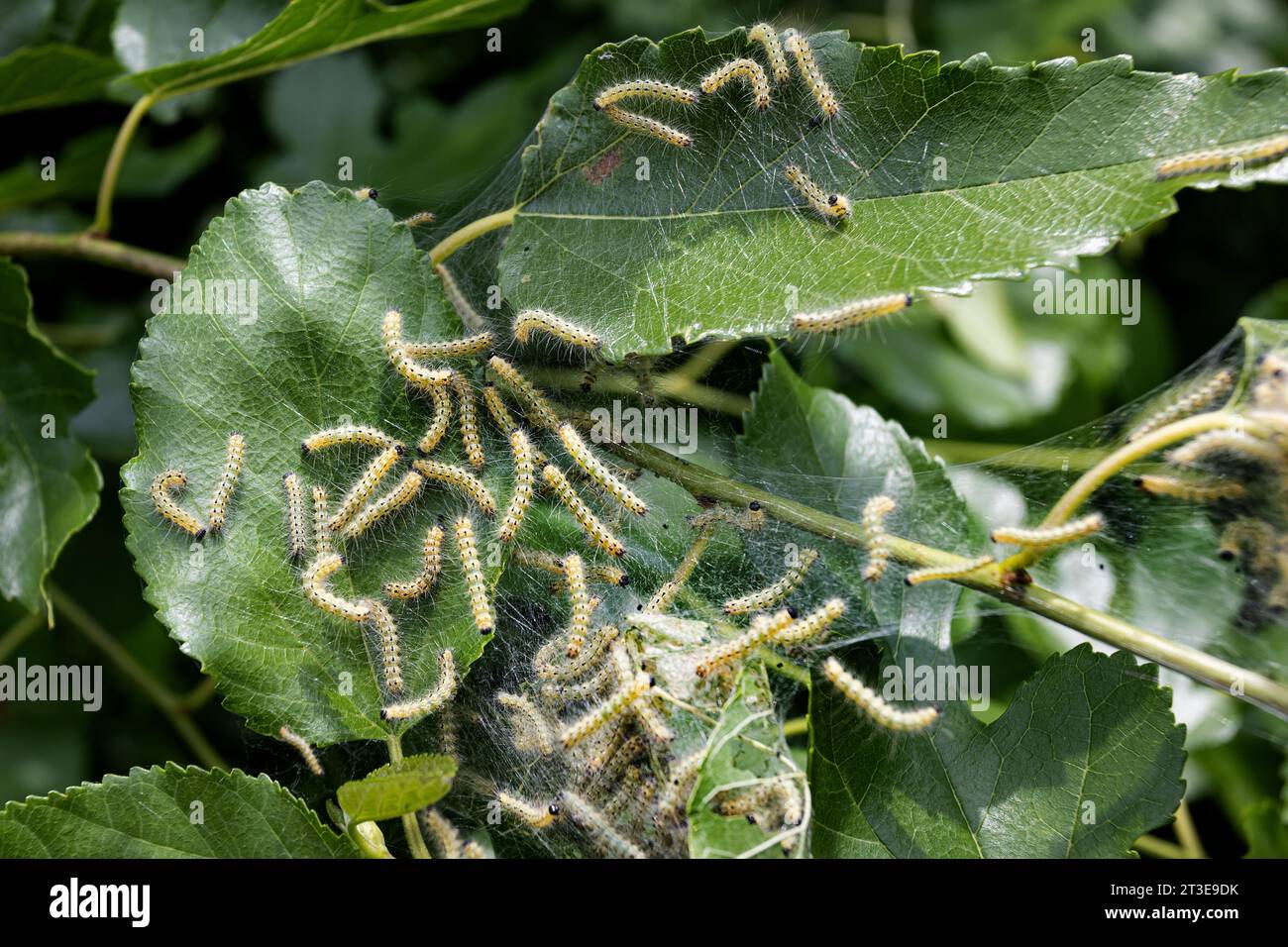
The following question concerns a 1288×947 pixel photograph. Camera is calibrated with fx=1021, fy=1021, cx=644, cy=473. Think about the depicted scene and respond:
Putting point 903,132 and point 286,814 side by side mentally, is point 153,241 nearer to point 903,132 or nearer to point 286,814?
point 286,814

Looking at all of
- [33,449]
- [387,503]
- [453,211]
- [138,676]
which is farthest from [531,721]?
[138,676]

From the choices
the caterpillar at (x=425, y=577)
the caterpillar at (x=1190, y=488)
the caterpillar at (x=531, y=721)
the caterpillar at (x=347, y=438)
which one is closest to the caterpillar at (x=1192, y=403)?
the caterpillar at (x=1190, y=488)

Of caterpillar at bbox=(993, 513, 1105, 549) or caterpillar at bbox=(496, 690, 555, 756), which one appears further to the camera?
caterpillar at bbox=(496, 690, 555, 756)

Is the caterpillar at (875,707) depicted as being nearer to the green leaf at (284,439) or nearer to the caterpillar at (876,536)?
the caterpillar at (876,536)

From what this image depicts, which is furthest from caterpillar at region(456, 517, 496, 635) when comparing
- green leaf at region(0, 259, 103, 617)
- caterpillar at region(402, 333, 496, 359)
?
green leaf at region(0, 259, 103, 617)

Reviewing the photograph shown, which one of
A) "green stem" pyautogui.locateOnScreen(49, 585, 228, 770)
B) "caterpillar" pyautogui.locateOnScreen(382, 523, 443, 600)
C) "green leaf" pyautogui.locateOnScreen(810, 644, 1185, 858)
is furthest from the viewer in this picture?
"green stem" pyautogui.locateOnScreen(49, 585, 228, 770)

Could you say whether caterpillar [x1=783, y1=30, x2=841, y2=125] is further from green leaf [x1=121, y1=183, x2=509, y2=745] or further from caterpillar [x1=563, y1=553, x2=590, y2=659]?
caterpillar [x1=563, y1=553, x2=590, y2=659]
